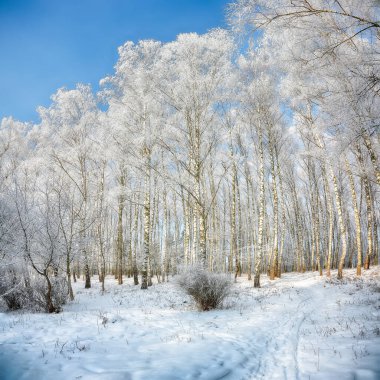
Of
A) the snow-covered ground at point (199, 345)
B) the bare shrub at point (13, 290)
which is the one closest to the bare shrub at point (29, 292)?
the bare shrub at point (13, 290)

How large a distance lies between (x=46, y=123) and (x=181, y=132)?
9444mm

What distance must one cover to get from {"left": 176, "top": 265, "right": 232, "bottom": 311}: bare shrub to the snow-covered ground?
37cm

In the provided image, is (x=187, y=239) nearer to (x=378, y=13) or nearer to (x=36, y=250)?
(x=36, y=250)

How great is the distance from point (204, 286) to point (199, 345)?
3.15 metres

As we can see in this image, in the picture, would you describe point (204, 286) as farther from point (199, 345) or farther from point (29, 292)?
point (29, 292)

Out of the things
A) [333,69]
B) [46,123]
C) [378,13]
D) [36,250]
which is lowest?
[36,250]

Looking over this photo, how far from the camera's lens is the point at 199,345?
4094 millimetres

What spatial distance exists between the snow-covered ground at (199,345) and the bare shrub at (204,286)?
375 mm

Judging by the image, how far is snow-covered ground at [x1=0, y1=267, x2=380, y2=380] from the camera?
311cm

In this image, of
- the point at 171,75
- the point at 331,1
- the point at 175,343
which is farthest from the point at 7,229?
the point at 331,1

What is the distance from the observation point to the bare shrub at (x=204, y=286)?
721cm

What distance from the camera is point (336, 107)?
6.27 meters

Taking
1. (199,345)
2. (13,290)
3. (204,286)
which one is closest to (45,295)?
(13,290)

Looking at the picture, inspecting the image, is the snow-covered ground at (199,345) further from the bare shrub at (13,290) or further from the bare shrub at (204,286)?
the bare shrub at (13,290)
